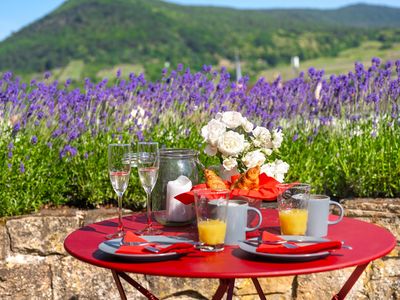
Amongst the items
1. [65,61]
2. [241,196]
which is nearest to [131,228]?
[241,196]

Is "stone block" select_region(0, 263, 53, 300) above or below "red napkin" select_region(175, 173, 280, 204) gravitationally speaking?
below

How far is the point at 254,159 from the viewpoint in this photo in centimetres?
226

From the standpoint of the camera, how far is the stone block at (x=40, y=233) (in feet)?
10.9

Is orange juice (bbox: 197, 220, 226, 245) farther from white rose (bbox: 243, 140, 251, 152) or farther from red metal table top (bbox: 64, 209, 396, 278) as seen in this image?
white rose (bbox: 243, 140, 251, 152)

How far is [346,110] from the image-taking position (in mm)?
4070

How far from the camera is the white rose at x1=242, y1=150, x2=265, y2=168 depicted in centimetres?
226

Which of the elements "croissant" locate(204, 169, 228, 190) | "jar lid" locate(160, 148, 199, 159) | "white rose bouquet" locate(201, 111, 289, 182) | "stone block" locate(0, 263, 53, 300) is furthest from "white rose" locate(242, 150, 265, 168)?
"stone block" locate(0, 263, 53, 300)

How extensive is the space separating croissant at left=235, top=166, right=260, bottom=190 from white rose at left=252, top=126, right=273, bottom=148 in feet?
0.40

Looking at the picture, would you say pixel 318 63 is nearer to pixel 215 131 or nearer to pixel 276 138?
pixel 276 138

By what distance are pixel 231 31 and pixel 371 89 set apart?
80.9 metres

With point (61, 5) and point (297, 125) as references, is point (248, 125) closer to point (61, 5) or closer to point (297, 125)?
point (297, 125)

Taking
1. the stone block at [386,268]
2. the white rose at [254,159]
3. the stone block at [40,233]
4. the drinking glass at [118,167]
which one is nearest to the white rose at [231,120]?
the white rose at [254,159]

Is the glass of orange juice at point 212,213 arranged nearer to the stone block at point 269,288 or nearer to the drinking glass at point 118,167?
the drinking glass at point 118,167

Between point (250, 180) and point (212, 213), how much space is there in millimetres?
332
